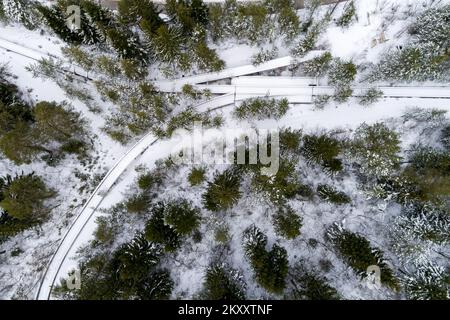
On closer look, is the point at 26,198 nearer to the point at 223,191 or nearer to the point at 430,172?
the point at 223,191

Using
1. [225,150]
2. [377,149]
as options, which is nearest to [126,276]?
[225,150]

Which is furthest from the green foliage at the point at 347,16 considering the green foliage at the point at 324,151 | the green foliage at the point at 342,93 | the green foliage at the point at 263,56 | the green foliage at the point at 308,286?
the green foliage at the point at 308,286

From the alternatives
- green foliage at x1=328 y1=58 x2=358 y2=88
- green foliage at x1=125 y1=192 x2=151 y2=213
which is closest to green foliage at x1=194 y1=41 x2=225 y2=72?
green foliage at x1=328 y1=58 x2=358 y2=88

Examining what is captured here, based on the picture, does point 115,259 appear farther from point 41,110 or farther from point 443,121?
point 443,121

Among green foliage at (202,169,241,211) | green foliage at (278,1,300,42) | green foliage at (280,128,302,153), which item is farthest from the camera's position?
green foliage at (278,1,300,42)

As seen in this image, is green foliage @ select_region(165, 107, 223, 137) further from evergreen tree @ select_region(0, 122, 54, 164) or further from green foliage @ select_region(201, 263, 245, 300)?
green foliage @ select_region(201, 263, 245, 300)

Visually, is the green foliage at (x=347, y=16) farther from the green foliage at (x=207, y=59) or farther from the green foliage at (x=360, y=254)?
the green foliage at (x=360, y=254)

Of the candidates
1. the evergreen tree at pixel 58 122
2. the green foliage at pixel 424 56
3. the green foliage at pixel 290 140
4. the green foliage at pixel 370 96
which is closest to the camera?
the evergreen tree at pixel 58 122
